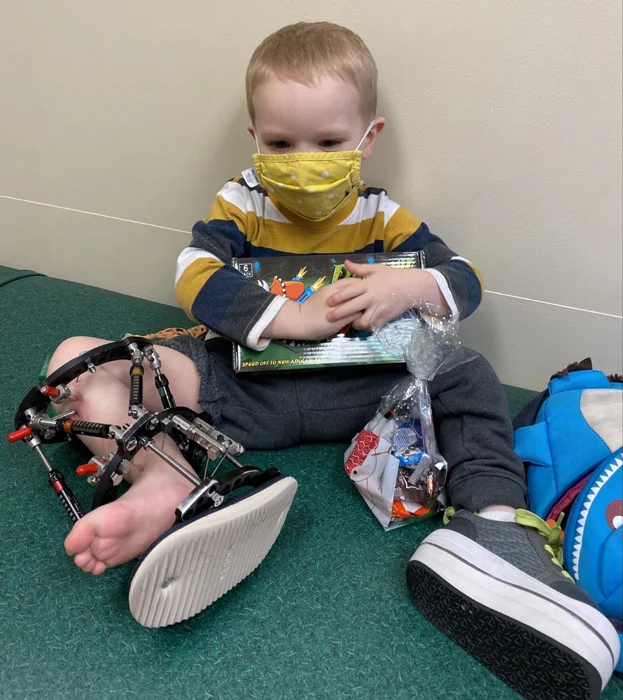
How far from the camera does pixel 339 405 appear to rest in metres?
0.84

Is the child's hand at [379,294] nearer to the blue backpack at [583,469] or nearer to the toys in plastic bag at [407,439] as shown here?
the toys in plastic bag at [407,439]

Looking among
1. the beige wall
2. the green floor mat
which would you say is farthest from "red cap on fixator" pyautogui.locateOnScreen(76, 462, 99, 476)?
the beige wall

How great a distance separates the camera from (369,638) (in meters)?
0.61

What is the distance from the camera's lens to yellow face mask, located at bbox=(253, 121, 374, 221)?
725mm

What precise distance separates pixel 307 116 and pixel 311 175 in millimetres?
72

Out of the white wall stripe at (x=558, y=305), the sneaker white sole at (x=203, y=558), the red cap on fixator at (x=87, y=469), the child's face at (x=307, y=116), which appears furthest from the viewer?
the white wall stripe at (x=558, y=305)

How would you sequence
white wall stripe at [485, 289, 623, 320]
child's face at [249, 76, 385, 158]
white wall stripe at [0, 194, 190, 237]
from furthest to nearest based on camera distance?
white wall stripe at [0, 194, 190, 237], white wall stripe at [485, 289, 623, 320], child's face at [249, 76, 385, 158]

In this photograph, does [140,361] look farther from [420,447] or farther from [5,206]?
[5,206]

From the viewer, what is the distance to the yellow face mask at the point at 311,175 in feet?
2.38

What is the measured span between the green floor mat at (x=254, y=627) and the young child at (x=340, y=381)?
52mm

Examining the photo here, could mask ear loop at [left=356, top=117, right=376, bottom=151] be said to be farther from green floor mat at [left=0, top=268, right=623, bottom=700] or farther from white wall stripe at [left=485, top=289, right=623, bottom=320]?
green floor mat at [left=0, top=268, right=623, bottom=700]

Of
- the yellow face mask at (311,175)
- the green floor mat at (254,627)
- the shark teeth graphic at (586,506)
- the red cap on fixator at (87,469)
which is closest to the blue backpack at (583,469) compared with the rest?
the shark teeth graphic at (586,506)

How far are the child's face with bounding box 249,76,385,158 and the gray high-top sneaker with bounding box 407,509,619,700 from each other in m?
0.52

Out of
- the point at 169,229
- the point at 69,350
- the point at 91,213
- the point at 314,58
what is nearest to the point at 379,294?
the point at 314,58
